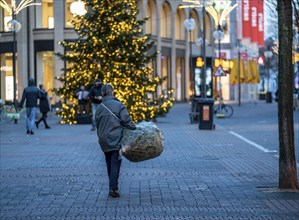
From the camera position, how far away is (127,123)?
10.8 meters

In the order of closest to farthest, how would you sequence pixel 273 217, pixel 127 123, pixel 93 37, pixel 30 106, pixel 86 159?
1. pixel 273 217
2. pixel 127 123
3. pixel 86 159
4. pixel 30 106
5. pixel 93 37

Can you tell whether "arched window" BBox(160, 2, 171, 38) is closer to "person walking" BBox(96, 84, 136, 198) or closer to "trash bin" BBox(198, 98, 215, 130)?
"trash bin" BBox(198, 98, 215, 130)

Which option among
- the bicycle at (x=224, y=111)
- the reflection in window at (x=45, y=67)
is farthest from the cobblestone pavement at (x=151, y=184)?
the reflection in window at (x=45, y=67)

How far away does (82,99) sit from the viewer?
30.0m

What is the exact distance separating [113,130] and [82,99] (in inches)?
761

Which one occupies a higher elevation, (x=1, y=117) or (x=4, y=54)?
(x=4, y=54)

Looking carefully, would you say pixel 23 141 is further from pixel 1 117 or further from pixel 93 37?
pixel 1 117

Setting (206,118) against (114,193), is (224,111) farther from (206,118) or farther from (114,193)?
(114,193)

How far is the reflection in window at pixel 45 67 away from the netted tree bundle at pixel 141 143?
43.9 meters

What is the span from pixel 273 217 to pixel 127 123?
2.68m

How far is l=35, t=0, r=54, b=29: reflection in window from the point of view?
53.3 metres

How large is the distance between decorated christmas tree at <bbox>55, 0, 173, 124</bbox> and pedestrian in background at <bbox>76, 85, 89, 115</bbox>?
1.34ft

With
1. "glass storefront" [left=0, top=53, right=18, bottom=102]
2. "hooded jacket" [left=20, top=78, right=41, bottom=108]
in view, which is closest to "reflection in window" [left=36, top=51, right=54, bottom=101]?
"glass storefront" [left=0, top=53, right=18, bottom=102]

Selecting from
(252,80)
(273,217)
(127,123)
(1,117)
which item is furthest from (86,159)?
(252,80)
